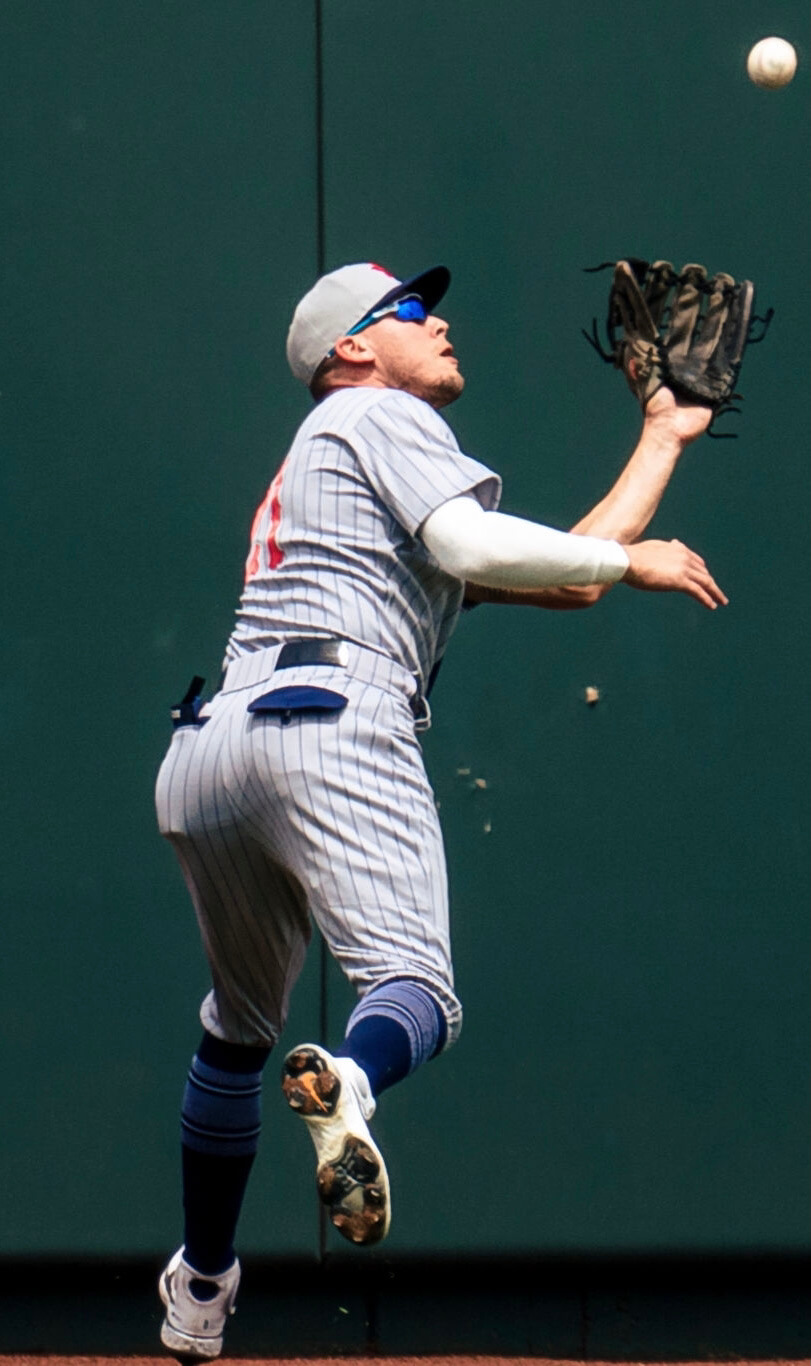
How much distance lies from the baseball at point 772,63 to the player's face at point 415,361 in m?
1.26

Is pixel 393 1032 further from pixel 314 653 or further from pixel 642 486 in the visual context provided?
pixel 642 486

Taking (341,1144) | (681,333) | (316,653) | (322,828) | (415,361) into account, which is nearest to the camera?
(341,1144)

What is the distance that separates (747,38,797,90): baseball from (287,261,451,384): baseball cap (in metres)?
1.14

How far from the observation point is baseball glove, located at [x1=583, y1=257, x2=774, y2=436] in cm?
371

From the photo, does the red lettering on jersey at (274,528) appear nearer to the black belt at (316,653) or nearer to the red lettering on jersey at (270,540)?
the red lettering on jersey at (270,540)

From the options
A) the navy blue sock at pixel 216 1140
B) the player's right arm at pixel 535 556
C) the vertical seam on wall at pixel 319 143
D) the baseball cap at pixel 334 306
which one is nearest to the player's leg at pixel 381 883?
the player's right arm at pixel 535 556

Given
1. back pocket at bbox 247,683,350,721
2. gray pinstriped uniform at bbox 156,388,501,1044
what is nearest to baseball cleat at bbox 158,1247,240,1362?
gray pinstriped uniform at bbox 156,388,501,1044

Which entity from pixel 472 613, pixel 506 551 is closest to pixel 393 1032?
pixel 506 551

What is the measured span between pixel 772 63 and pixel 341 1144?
2.56 m

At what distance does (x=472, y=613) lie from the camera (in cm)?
454

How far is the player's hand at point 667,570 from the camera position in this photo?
3.24 m

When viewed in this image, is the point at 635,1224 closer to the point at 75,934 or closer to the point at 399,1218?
the point at 399,1218

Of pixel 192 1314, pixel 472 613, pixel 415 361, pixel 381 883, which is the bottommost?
pixel 192 1314

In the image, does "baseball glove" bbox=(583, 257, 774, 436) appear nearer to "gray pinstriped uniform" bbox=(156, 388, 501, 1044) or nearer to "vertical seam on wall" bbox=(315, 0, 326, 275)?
"gray pinstriped uniform" bbox=(156, 388, 501, 1044)
